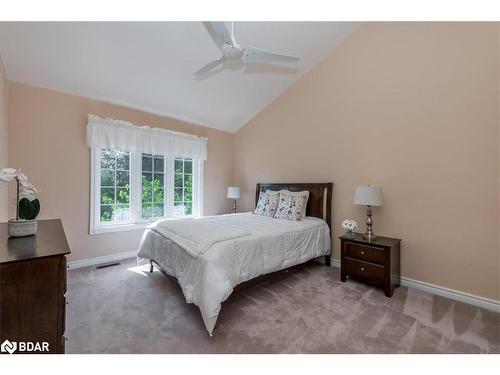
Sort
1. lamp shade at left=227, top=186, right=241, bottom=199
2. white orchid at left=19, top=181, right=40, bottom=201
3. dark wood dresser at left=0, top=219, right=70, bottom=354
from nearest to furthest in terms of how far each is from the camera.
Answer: dark wood dresser at left=0, top=219, right=70, bottom=354
white orchid at left=19, top=181, right=40, bottom=201
lamp shade at left=227, top=186, right=241, bottom=199

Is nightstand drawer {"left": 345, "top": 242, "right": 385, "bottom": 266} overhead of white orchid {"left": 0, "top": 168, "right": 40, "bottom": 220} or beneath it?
beneath

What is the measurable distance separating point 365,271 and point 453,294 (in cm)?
89

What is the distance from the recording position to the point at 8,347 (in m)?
1.09

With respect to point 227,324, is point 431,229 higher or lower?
higher

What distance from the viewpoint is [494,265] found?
2.32 metres

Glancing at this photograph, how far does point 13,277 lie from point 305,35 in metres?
3.76

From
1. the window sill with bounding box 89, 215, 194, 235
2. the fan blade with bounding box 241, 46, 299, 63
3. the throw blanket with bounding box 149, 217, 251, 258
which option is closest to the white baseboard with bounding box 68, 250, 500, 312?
the window sill with bounding box 89, 215, 194, 235

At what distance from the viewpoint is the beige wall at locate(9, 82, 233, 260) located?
9.75 ft

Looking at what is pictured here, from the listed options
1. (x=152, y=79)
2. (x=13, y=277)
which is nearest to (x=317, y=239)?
(x=13, y=277)

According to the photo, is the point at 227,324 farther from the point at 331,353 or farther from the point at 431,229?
the point at 431,229

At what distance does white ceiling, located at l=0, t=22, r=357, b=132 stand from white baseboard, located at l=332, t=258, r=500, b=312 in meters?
3.38

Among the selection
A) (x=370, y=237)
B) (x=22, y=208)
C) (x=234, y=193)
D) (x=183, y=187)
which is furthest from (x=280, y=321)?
(x=183, y=187)

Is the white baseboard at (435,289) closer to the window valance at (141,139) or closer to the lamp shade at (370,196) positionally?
the lamp shade at (370,196)

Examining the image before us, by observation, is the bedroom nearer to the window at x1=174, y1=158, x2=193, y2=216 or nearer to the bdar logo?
the bdar logo
